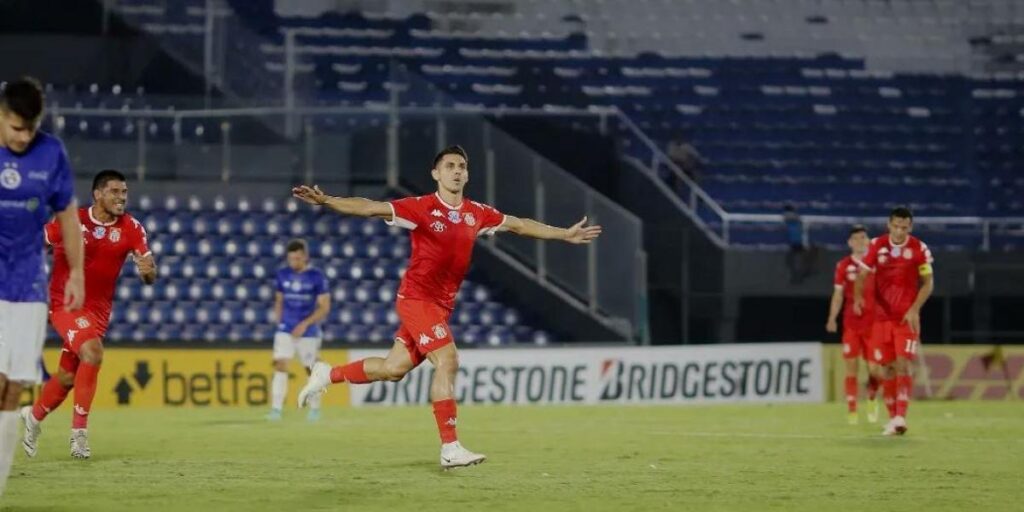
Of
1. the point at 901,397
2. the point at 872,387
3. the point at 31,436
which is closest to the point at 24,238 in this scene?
the point at 31,436

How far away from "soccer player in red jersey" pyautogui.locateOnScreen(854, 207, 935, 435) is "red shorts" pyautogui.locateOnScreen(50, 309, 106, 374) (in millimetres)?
8259

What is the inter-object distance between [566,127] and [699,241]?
3.24 metres

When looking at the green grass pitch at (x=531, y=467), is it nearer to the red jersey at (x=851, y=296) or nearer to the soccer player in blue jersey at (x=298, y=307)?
the red jersey at (x=851, y=296)

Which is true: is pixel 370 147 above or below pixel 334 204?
above

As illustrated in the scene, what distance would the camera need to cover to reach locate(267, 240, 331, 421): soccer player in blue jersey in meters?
23.3

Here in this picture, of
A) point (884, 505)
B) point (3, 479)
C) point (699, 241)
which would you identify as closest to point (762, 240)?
point (699, 241)

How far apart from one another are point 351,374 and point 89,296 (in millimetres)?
2287

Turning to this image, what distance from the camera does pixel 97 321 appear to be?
14.4 m

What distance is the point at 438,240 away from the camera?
13.0 metres

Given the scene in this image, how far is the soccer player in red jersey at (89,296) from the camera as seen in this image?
1396cm

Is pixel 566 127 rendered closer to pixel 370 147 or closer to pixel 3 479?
pixel 370 147

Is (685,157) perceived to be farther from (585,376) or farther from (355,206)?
(355,206)

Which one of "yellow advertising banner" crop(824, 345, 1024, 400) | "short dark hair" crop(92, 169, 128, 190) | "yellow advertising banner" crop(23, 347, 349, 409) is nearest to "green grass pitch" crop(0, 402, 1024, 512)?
"short dark hair" crop(92, 169, 128, 190)

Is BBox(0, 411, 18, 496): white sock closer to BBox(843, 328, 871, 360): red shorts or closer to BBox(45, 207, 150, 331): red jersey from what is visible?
BBox(45, 207, 150, 331): red jersey
